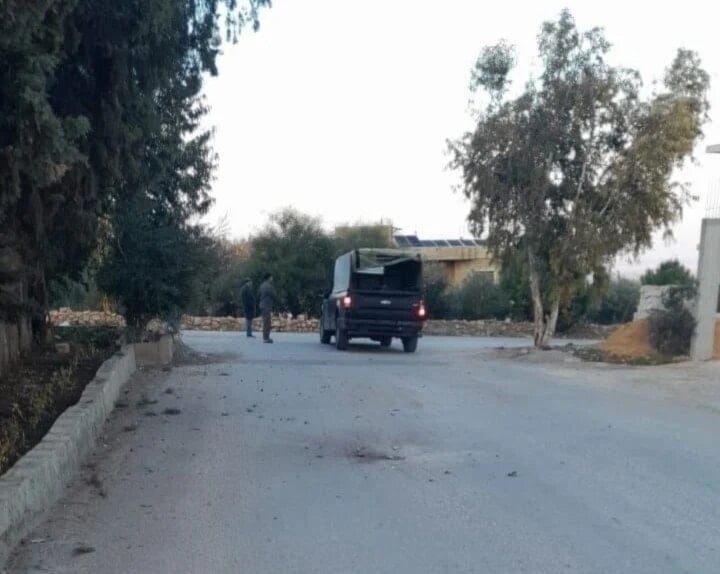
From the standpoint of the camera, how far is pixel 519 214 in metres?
26.0

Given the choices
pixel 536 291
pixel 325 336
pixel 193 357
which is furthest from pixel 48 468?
pixel 325 336

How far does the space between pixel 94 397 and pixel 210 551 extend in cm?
510

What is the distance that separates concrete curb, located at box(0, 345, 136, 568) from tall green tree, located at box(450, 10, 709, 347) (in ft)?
51.3

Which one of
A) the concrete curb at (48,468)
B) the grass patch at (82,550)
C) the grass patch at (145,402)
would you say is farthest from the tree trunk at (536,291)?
the grass patch at (82,550)

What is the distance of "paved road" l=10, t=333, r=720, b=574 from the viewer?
6.73 meters

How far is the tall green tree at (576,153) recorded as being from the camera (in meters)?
25.2

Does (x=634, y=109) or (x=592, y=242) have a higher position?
(x=634, y=109)

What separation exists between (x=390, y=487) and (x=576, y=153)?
18913mm

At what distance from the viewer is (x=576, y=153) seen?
85.7 feet

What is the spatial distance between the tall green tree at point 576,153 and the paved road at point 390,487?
33.2ft

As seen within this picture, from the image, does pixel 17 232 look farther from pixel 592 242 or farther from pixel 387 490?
pixel 592 242

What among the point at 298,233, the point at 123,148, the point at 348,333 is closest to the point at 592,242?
the point at 348,333

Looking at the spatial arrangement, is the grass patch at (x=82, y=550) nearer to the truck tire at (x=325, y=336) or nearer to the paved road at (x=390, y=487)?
the paved road at (x=390, y=487)

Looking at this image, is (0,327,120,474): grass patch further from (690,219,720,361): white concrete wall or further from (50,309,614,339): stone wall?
(50,309,614,339): stone wall
